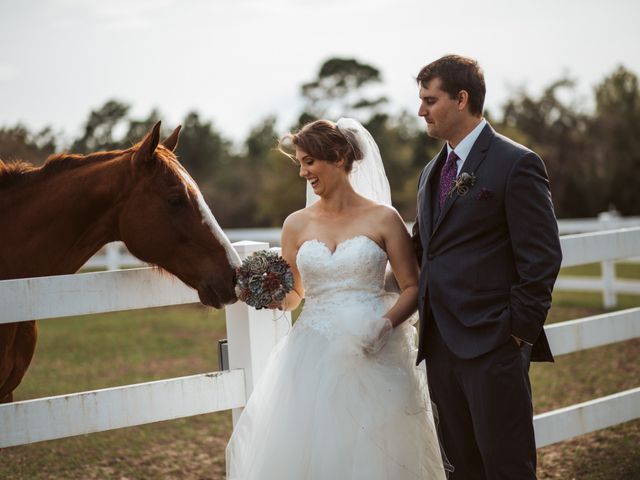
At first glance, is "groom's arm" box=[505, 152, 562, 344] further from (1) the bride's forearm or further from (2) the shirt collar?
(1) the bride's forearm

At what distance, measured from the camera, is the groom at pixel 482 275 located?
294 cm

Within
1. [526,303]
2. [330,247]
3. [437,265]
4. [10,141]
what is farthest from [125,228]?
[10,141]

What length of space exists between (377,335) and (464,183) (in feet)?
2.62

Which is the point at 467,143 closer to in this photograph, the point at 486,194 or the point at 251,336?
the point at 486,194

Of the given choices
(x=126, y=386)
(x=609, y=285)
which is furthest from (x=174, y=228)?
(x=609, y=285)

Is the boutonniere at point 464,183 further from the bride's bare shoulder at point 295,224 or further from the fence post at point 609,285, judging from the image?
the fence post at point 609,285

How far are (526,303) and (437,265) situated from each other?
0.43 metres

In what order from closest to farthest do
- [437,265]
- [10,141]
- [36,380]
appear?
[437,265], [36,380], [10,141]

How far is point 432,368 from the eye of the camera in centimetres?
326

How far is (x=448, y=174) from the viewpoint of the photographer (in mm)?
3238

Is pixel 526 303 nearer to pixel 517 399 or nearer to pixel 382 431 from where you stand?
pixel 517 399

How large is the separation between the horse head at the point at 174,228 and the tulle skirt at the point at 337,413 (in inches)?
19.8

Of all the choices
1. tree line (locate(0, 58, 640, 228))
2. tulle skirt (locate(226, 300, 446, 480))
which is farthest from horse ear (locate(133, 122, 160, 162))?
tree line (locate(0, 58, 640, 228))

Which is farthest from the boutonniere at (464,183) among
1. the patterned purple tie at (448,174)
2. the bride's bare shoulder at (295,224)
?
the bride's bare shoulder at (295,224)
